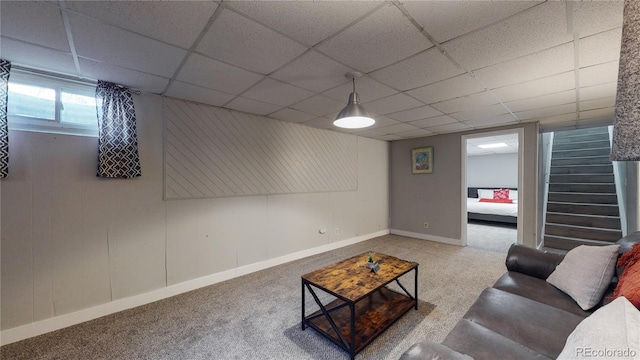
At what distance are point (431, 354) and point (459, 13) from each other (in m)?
1.79

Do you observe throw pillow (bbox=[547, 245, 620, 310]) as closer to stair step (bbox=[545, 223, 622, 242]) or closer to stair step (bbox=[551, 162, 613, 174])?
stair step (bbox=[545, 223, 622, 242])

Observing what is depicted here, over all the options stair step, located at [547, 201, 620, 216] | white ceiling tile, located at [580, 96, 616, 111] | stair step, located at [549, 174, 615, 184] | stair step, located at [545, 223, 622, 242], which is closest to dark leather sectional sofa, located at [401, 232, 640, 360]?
white ceiling tile, located at [580, 96, 616, 111]

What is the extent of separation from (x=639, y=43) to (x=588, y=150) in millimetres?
7688

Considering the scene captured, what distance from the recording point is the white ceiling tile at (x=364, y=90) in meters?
2.44

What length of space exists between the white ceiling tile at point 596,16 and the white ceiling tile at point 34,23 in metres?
2.97

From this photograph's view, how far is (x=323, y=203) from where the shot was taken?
4.47 m

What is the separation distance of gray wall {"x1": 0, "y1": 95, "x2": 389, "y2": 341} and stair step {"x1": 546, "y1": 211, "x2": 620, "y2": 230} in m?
5.32

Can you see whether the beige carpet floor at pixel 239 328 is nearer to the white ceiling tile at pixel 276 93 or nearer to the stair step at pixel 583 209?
the white ceiling tile at pixel 276 93

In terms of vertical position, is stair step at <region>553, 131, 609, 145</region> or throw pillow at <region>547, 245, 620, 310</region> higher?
stair step at <region>553, 131, 609, 145</region>

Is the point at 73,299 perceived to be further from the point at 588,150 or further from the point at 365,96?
the point at 588,150

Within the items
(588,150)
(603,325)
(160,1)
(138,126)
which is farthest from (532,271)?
(588,150)

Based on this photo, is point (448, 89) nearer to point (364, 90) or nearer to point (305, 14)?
point (364, 90)

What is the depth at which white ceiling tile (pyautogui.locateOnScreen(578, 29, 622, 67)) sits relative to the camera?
5.49 feet

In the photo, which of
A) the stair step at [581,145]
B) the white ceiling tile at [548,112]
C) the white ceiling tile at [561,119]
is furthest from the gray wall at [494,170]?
the white ceiling tile at [548,112]
